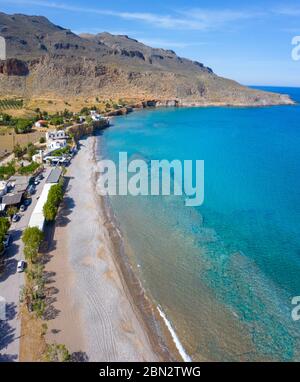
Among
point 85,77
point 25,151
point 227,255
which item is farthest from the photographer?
point 85,77

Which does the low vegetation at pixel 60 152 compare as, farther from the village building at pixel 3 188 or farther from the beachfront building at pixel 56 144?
the village building at pixel 3 188

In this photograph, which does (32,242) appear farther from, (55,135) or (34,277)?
(55,135)

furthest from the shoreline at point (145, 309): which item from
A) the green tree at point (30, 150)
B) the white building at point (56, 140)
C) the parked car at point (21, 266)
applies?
the white building at point (56, 140)

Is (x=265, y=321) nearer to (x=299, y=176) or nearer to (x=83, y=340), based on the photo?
(x=83, y=340)

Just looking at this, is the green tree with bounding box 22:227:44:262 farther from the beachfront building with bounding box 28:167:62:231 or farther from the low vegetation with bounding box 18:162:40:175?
the low vegetation with bounding box 18:162:40:175

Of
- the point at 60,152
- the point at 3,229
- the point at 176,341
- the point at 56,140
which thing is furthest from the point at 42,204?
the point at 56,140

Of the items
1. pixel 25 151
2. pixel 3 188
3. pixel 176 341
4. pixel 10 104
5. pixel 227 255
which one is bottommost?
pixel 176 341

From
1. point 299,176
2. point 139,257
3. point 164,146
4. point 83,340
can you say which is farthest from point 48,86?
point 83,340
